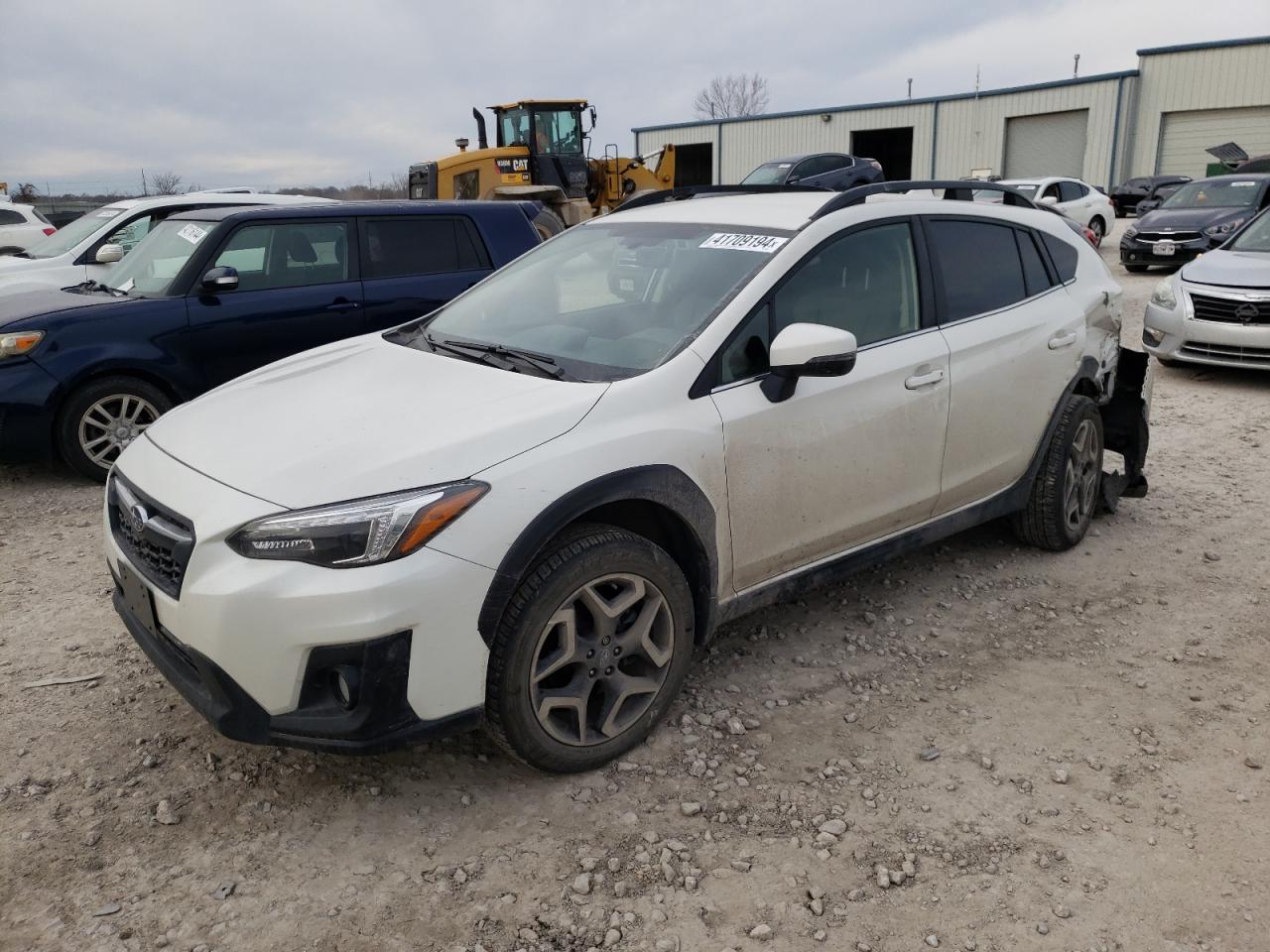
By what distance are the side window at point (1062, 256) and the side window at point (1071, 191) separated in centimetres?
1644

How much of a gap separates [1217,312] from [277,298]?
25.2 feet

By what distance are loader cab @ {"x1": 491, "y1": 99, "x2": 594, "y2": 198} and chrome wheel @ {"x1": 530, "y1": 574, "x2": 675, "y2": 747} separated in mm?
17967

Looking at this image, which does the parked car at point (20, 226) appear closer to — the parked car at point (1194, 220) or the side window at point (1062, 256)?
the side window at point (1062, 256)

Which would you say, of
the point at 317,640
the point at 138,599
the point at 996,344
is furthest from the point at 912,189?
the point at 138,599

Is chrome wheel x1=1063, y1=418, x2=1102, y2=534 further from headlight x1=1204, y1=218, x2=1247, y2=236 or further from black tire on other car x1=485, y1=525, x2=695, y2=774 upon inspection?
headlight x1=1204, y1=218, x2=1247, y2=236

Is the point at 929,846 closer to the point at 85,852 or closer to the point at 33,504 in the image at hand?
the point at 85,852

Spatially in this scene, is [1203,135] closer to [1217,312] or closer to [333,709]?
[1217,312]

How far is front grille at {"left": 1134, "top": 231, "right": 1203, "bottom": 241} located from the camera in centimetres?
1481

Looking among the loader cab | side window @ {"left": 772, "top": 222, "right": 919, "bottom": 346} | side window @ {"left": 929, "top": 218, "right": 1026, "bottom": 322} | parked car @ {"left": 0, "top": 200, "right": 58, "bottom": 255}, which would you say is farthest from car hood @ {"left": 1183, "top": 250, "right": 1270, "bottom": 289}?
parked car @ {"left": 0, "top": 200, "right": 58, "bottom": 255}

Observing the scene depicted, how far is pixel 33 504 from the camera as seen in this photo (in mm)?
5773

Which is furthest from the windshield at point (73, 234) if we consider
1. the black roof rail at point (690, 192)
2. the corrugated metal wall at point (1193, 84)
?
the corrugated metal wall at point (1193, 84)

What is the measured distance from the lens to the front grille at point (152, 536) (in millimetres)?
2652

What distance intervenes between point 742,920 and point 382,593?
1.22 m

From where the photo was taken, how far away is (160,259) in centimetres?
659
